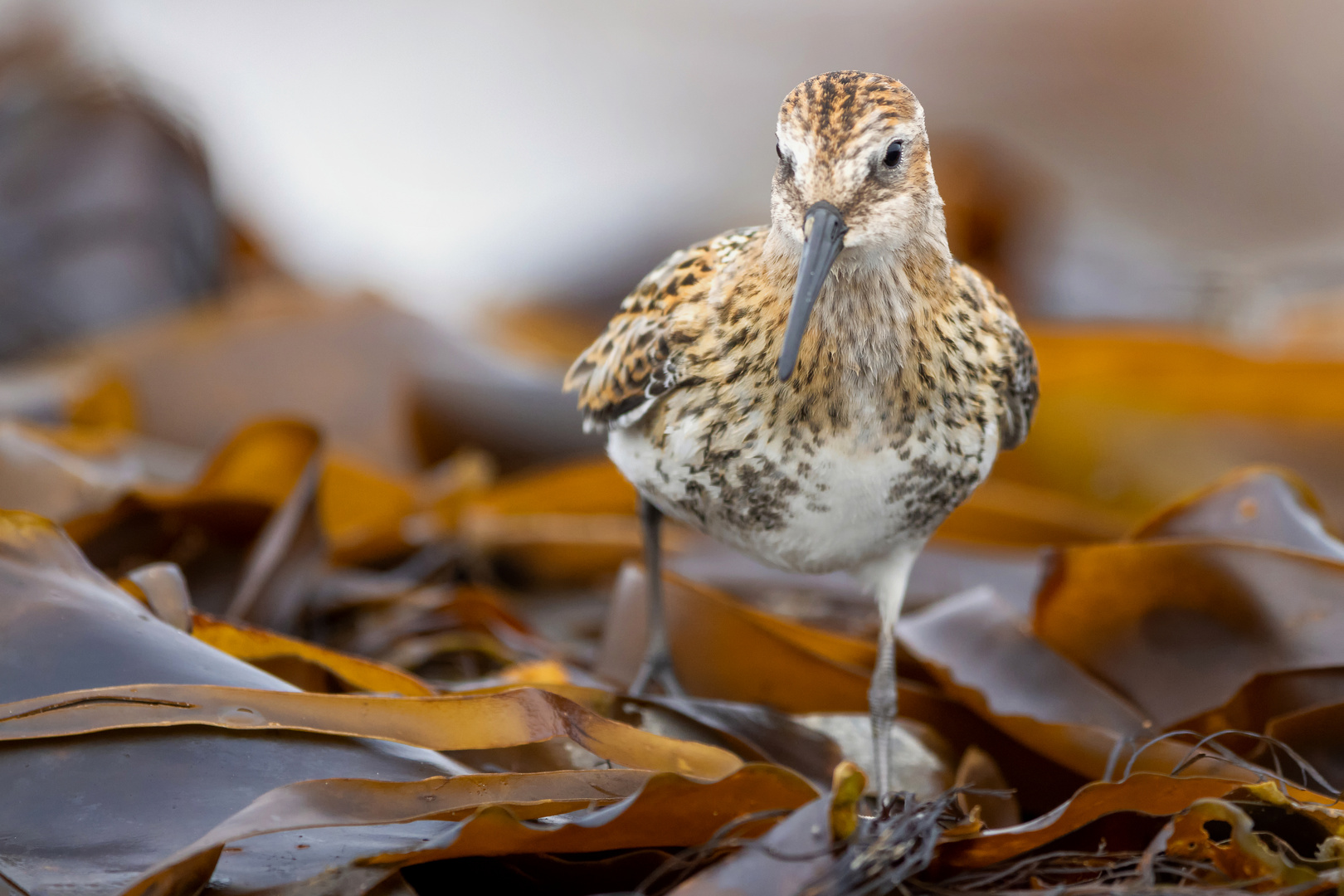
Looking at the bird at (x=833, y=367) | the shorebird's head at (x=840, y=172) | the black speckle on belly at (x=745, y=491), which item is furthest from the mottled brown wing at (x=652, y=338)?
the shorebird's head at (x=840, y=172)

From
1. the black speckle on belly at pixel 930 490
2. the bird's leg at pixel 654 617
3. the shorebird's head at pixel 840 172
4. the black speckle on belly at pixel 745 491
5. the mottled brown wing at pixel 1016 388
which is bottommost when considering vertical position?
the bird's leg at pixel 654 617

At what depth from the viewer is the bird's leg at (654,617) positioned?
7.14 ft

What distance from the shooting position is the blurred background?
348 centimetres

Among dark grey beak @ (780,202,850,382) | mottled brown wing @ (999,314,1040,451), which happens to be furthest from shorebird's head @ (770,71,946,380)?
mottled brown wing @ (999,314,1040,451)

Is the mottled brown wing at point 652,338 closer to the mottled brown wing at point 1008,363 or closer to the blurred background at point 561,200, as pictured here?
the mottled brown wing at point 1008,363

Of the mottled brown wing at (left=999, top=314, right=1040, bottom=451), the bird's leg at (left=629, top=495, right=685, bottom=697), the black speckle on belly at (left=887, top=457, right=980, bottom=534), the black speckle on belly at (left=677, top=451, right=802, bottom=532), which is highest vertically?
the mottled brown wing at (left=999, top=314, right=1040, bottom=451)

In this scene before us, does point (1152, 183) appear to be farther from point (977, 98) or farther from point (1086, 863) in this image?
point (1086, 863)

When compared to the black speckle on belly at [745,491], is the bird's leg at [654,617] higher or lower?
lower

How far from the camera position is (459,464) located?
3.07m

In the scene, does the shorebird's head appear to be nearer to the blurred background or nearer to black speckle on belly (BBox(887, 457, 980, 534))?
black speckle on belly (BBox(887, 457, 980, 534))

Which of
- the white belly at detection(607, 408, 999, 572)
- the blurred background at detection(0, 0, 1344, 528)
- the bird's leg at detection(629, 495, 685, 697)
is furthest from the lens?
the blurred background at detection(0, 0, 1344, 528)

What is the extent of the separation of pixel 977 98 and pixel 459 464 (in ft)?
25.6

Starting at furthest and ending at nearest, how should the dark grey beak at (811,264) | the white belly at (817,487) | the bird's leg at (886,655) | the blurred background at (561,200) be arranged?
1. the blurred background at (561,200)
2. the bird's leg at (886,655)
3. the white belly at (817,487)
4. the dark grey beak at (811,264)

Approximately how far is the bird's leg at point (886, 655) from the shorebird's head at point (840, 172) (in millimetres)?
540
